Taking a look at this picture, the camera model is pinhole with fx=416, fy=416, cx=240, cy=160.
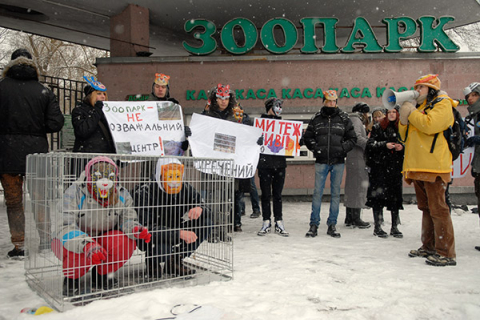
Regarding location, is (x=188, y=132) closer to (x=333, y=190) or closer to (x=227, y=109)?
(x=227, y=109)

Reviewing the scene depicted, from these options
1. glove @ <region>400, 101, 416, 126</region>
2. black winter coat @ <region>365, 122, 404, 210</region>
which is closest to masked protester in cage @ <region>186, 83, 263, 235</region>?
black winter coat @ <region>365, 122, 404, 210</region>

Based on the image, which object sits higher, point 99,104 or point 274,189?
point 99,104

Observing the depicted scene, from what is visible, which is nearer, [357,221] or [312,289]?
[312,289]

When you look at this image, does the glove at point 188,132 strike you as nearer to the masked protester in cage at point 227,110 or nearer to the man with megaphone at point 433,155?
the masked protester in cage at point 227,110

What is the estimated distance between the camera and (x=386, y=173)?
6312 millimetres

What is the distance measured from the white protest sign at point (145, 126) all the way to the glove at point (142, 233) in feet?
6.61

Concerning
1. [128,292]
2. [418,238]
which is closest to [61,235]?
[128,292]

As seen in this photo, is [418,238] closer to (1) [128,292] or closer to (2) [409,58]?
(1) [128,292]

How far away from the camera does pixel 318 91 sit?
11336 millimetres

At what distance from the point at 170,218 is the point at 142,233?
0.46 m

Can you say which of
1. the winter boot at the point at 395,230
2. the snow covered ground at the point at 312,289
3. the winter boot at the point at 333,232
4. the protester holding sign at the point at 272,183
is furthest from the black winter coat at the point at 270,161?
the winter boot at the point at 395,230

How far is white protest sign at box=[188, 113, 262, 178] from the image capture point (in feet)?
19.1

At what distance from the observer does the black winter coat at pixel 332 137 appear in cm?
627

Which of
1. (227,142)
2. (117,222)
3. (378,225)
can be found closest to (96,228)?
(117,222)
